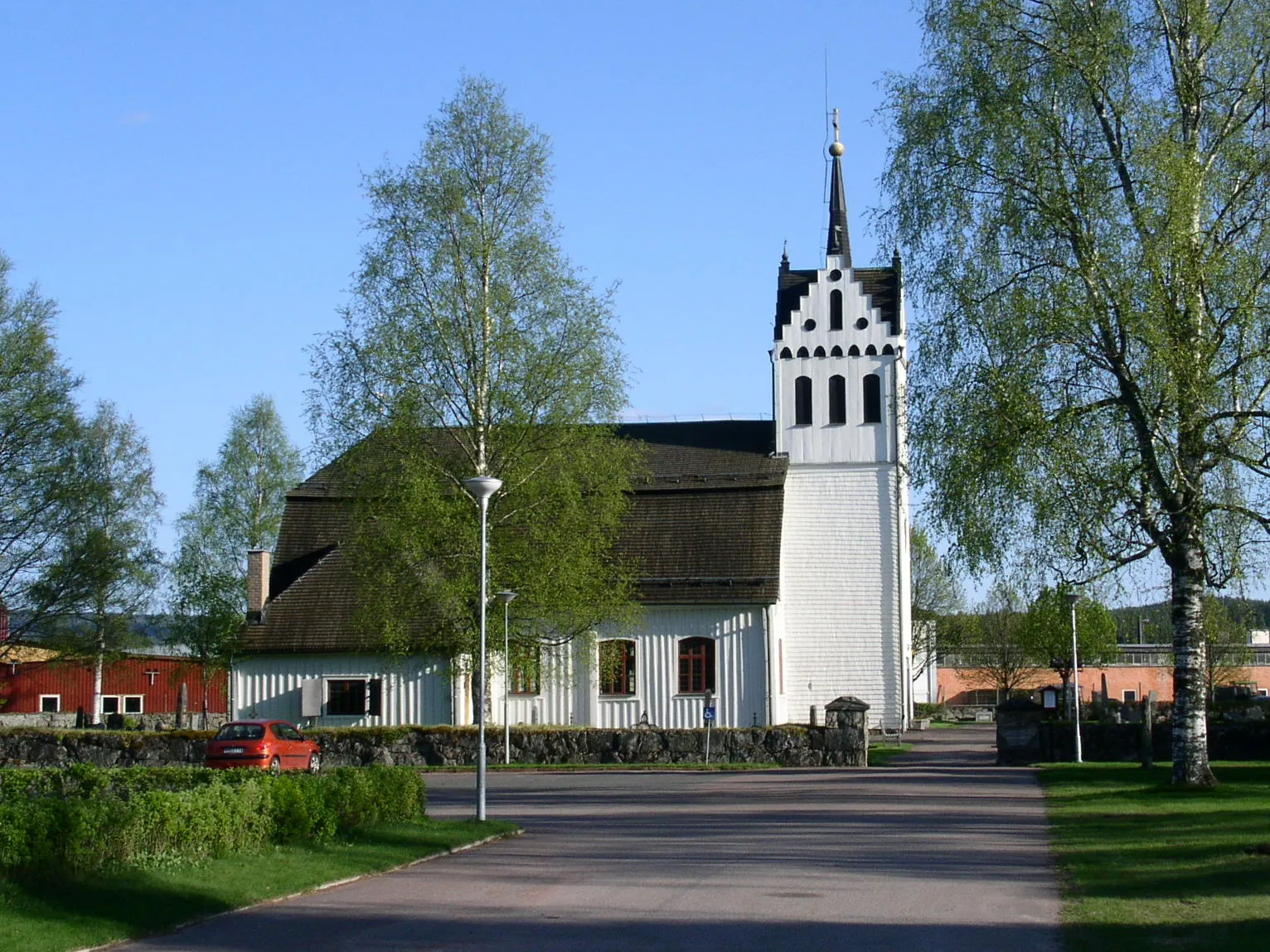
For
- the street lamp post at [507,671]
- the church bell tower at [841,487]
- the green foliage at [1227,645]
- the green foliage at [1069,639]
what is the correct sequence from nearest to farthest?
the street lamp post at [507,671]
the church bell tower at [841,487]
the green foliage at [1069,639]
the green foliage at [1227,645]

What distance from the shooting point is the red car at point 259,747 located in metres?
30.4

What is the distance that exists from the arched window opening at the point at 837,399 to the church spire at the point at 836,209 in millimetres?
4962

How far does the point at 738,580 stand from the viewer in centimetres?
4209

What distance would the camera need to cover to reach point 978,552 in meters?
24.1

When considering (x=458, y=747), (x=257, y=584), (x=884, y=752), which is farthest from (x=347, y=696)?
(x=884, y=752)

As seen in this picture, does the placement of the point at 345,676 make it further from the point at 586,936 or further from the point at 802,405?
the point at 586,936

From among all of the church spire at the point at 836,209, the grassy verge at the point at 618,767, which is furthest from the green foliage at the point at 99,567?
the church spire at the point at 836,209

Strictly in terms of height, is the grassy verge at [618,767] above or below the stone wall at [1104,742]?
below

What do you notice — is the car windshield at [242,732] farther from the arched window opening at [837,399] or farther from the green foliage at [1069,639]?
the green foliage at [1069,639]

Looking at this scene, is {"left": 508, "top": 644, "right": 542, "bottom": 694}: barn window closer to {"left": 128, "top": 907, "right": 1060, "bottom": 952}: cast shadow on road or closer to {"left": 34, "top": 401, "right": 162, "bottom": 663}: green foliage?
{"left": 34, "top": 401, "right": 162, "bottom": 663}: green foliage

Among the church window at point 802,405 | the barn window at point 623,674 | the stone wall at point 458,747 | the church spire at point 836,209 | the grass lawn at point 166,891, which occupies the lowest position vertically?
the stone wall at point 458,747

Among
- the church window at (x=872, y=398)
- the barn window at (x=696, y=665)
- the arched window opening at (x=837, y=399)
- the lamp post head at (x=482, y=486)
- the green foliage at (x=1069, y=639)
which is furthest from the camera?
the green foliage at (x=1069, y=639)

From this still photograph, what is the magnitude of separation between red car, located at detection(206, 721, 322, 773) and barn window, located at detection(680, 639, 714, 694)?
13378 millimetres

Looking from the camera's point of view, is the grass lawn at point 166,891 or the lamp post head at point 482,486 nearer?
the grass lawn at point 166,891
